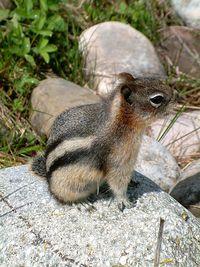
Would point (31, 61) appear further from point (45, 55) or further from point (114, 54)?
point (114, 54)

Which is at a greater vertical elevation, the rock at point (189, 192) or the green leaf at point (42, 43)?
the green leaf at point (42, 43)

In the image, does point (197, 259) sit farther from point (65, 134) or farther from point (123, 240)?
point (65, 134)

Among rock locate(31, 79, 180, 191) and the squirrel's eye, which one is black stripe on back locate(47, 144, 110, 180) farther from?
rock locate(31, 79, 180, 191)

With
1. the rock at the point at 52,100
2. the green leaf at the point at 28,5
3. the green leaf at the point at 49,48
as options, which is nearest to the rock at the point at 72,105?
the rock at the point at 52,100

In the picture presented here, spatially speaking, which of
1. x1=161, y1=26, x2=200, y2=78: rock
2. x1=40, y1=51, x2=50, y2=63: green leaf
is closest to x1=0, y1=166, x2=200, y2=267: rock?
x1=40, y1=51, x2=50, y2=63: green leaf

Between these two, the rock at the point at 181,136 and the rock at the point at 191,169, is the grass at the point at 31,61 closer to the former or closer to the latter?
the rock at the point at 181,136

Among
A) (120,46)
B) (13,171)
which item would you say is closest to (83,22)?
(120,46)

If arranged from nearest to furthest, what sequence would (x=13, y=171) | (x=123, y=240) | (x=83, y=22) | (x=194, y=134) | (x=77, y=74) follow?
(x=123, y=240)
(x=13, y=171)
(x=194, y=134)
(x=77, y=74)
(x=83, y=22)
